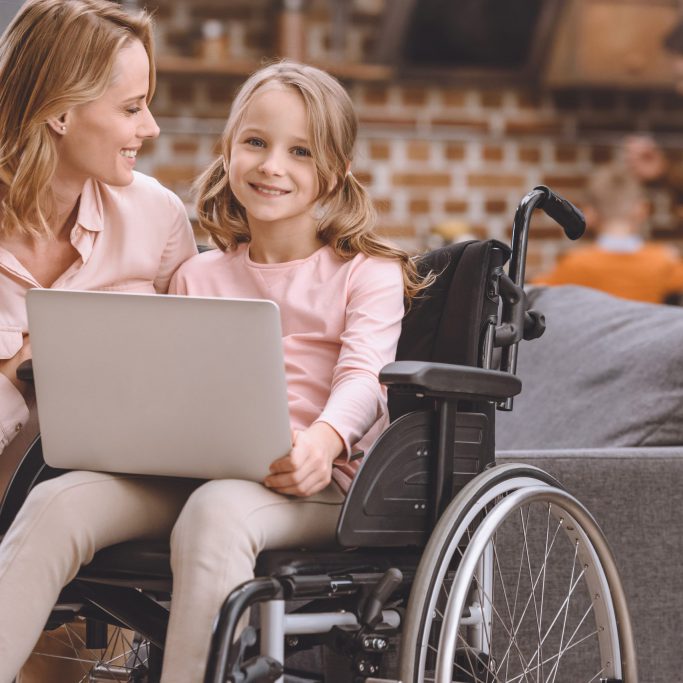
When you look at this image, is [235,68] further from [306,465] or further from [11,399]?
[306,465]

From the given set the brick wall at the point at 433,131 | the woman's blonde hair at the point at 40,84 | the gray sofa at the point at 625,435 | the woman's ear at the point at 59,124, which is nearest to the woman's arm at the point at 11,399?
the woman's blonde hair at the point at 40,84

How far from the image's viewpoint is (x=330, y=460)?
1.41 metres

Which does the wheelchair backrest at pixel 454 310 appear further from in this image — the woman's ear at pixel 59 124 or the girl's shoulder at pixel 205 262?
the woman's ear at pixel 59 124

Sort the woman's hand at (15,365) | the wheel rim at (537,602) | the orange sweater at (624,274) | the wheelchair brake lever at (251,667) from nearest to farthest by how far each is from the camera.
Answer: the wheelchair brake lever at (251,667)
the wheel rim at (537,602)
the woman's hand at (15,365)
the orange sweater at (624,274)

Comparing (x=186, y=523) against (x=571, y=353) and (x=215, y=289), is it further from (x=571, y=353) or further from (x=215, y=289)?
(x=571, y=353)

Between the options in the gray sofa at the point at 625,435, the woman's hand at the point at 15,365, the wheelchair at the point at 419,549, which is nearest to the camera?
the wheelchair at the point at 419,549

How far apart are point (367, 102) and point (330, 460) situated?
3.51 meters

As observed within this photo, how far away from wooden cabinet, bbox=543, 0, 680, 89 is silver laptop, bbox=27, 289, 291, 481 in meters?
3.63

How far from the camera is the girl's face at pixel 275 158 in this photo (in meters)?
1.62

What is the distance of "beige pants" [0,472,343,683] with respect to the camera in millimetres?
1275

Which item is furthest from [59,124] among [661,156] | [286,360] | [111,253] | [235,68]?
[661,156]

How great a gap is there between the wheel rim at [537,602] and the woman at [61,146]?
0.65 metres

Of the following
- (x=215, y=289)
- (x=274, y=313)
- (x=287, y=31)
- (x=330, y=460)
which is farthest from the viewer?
(x=287, y=31)

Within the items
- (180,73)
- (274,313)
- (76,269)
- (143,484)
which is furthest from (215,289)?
(180,73)
